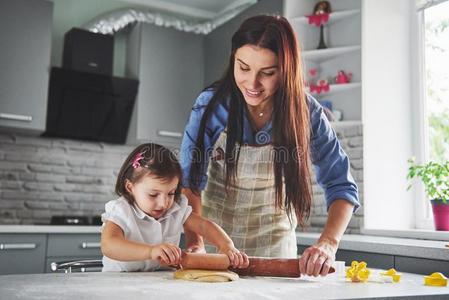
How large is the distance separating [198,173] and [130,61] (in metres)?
2.43

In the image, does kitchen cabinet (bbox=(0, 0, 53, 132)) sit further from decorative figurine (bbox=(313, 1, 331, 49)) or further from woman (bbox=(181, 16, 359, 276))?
woman (bbox=(181, 16, 359, 276))

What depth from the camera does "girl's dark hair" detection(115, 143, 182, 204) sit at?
4.28ft

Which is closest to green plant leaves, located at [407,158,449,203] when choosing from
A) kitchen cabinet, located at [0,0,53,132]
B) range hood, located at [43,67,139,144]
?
range hood, located at [43,67,139,144]

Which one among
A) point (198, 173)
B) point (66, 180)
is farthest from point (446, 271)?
point (66, 180)

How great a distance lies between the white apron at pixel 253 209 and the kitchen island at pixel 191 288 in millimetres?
336

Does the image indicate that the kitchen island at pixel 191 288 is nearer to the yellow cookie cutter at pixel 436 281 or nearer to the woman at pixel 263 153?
the yellow cookie cutter at pixel 436 281

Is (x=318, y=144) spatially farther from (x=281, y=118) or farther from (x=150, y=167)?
(x=150, y=167)

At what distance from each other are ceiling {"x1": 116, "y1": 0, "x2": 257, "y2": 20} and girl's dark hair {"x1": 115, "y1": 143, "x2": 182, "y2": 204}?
2.70 metres

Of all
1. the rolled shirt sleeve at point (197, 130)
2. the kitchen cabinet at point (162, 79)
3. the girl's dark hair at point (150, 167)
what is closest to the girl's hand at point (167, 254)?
the girl's dark hair at point (150, 167)

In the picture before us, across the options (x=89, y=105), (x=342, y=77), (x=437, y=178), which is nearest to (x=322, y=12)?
(x=342, y=77)

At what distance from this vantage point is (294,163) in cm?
133

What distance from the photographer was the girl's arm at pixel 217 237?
114 cm

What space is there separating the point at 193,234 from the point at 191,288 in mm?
516

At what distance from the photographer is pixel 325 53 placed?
2910mm
